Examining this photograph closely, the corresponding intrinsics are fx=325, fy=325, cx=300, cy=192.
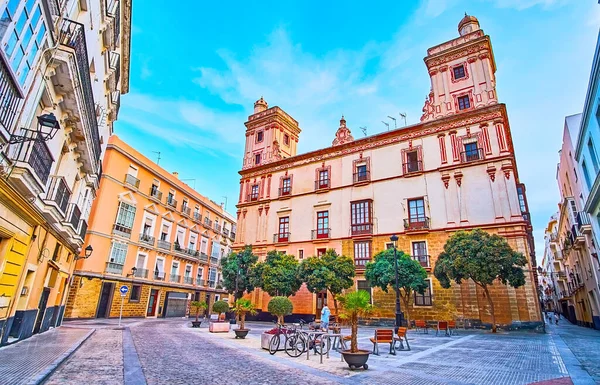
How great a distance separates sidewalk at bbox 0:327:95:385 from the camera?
5.50m

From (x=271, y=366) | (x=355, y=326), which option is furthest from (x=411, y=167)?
(x=271, y=366)

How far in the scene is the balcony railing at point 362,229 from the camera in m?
25.2

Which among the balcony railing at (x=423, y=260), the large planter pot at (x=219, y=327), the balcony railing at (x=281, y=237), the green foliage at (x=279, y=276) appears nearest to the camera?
the large planter pot at (x=219, y=327)

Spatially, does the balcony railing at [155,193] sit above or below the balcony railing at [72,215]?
above

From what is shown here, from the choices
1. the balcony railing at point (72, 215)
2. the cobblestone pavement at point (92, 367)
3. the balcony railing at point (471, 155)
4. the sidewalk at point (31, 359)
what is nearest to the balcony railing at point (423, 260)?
the balcony railing at point (471, 155)

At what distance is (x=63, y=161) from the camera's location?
11.0 meters

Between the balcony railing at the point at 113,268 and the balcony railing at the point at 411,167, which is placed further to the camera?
the balcony railing at the point at 411,167

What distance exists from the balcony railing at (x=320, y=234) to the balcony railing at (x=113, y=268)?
15051mm

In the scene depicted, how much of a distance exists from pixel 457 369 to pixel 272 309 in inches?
355

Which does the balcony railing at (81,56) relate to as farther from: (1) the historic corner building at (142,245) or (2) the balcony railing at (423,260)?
(2) the balcony railing at (423,260)

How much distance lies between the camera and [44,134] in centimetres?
818

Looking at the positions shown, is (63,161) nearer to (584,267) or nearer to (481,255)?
(481,255)

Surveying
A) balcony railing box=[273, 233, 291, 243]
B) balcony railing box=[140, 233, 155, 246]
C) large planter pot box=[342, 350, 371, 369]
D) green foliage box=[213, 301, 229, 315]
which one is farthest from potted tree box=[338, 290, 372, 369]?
balcony railing box=[140, 233, 155, 246]

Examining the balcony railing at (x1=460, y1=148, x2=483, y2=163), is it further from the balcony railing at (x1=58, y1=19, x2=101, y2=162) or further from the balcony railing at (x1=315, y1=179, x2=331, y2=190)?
the balcony railing at (x1=58, y1=19, x2=101, y2=162)
